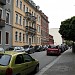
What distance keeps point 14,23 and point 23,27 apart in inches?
306

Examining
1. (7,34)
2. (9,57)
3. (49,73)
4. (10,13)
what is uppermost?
(10,13)

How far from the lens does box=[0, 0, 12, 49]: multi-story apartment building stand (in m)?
38.9

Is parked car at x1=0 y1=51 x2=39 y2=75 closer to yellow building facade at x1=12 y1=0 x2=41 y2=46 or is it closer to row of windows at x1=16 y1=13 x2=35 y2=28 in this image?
yellow building facade at x1=12 y1=0 x2=41 y2=46

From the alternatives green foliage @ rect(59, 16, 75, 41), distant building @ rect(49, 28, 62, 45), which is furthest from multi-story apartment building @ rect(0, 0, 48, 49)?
distant building @ rect(49, 28, 62, 45)

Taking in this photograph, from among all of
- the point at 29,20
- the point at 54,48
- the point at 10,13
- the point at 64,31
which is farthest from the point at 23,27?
the point at 54,48

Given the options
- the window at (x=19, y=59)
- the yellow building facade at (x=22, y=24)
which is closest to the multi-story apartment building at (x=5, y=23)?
the yellow building facade at (x=22, y=24)

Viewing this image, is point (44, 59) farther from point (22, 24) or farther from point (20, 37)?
point (22, 24)

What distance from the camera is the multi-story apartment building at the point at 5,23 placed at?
38928 mm

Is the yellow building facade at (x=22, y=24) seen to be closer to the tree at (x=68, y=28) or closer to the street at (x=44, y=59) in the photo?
the tree at (x=68, y=28)

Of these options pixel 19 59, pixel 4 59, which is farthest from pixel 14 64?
pixel 19 59

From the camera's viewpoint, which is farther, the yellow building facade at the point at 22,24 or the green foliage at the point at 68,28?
the yellow building facade at the point at 22,24

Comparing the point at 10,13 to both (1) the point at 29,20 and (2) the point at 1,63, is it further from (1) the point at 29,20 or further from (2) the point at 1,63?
(2) the point at 1,63

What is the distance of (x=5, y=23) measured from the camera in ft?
131

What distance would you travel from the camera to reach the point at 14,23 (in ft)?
148
